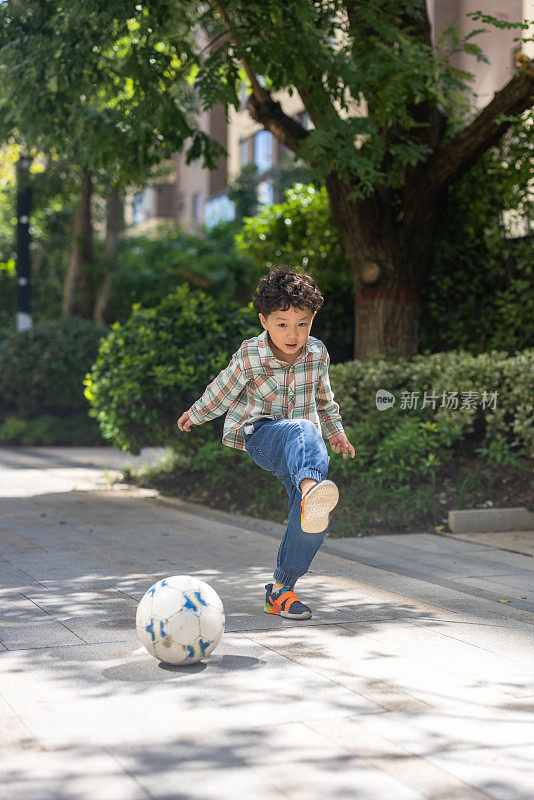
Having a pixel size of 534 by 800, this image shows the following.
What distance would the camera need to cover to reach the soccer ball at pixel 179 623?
4.18 m

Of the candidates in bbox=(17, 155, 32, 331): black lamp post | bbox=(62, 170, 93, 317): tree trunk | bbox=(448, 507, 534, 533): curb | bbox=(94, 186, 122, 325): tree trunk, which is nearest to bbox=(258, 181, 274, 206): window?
bbox=(94, 186, 122, 325): tree trunk

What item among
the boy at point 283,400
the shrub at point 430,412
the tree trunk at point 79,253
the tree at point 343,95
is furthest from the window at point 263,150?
the boy at point 283,400

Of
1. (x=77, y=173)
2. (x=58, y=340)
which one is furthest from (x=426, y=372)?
(x=77, y=173)

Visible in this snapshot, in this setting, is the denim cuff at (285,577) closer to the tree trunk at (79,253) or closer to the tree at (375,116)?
the tree at (375,116)

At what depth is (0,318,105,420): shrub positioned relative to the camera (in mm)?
18078

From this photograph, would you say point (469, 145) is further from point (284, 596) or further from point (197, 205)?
point (197, 205)

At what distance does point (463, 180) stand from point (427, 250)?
128cm

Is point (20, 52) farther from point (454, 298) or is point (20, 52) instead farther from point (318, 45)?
point (454, 298)

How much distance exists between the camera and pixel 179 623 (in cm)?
418

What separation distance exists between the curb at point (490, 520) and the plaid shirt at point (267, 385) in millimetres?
3559

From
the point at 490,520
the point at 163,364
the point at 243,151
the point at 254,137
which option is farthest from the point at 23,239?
the point at 243,151

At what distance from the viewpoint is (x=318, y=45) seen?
29.8ft

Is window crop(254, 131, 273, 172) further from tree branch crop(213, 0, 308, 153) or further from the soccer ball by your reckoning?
the soccer ball

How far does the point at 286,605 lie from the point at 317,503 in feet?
3.25
